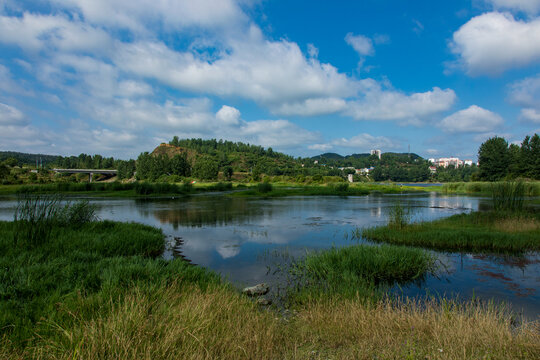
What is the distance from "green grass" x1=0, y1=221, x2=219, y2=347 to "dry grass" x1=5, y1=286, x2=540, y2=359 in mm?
559

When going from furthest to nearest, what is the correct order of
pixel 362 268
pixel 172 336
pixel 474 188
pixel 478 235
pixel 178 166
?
pixel 178 166 < pixel 474 188 < pixel 478 235 < pixel 362 268 < pixel 172 336

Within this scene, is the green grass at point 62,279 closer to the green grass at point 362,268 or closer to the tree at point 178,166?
the green grass at point 362,268

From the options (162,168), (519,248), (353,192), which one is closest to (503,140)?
(353,192)

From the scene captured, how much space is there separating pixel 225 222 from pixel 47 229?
1294 centimetres

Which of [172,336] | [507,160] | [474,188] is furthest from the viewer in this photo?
[507,160]

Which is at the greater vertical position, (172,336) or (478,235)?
(172,336)

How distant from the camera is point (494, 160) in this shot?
88.1 meters

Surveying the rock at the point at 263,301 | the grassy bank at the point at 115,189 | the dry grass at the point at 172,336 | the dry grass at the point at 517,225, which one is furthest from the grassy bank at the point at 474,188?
the dry grass at the point at 172,336

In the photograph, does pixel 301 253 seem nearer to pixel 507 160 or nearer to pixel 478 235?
pixel 478 235

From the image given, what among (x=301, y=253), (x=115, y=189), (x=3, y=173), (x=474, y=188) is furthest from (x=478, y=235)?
(x=3, y=173)

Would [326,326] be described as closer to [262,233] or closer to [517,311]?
[517,311]

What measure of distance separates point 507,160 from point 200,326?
112 meters

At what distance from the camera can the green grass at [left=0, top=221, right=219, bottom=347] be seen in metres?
4.94

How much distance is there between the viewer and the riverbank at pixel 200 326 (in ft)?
13.6
